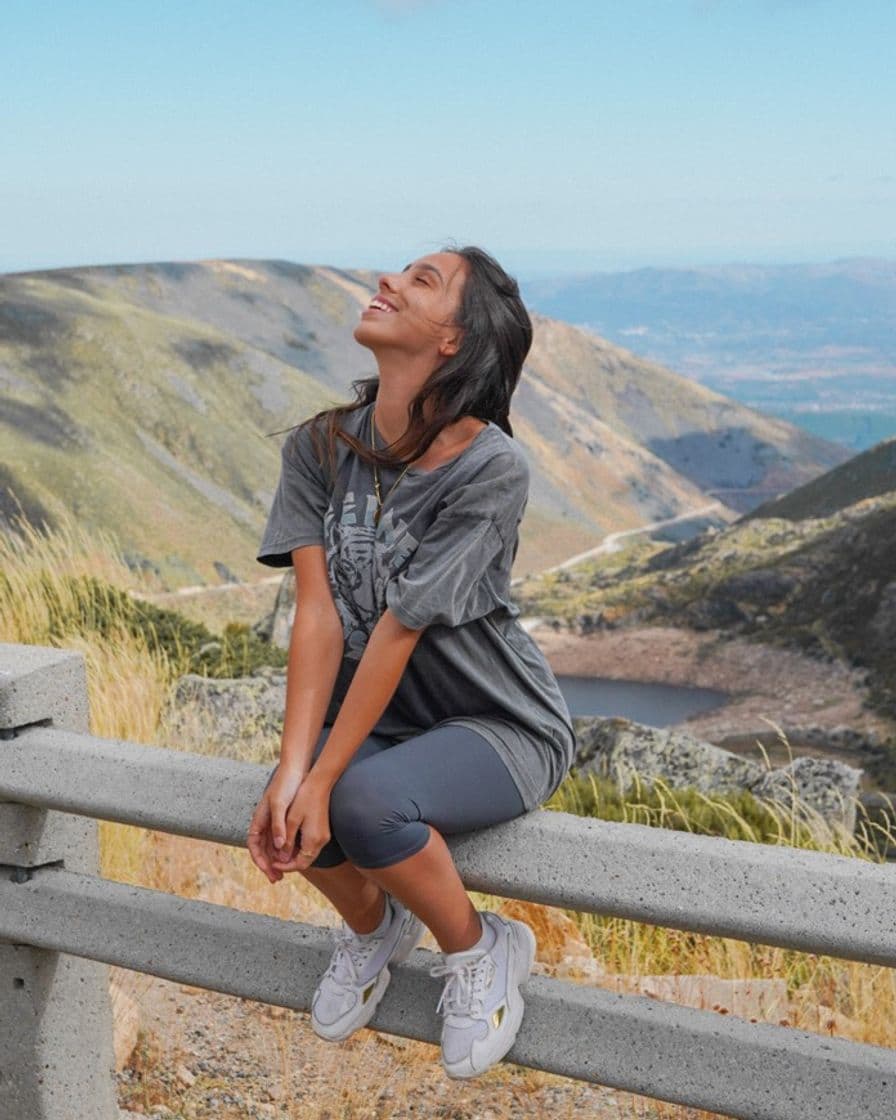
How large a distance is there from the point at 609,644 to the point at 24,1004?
47249mm

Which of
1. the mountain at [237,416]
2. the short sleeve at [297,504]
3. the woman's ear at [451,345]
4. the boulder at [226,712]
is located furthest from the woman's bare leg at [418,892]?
the mountain at [237,416]

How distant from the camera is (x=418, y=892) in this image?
2.54 metres

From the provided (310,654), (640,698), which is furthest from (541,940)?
(640,698)

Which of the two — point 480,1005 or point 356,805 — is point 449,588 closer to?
point 356,805

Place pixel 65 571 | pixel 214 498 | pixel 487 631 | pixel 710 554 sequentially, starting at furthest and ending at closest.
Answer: pixel 214 498, pixel 710 554, pixel 65 571, pixel 487 631

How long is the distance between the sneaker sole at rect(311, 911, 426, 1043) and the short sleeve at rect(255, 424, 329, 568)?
762mm

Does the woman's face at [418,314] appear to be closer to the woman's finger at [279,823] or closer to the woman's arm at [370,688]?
the woman's arm at [370,688]

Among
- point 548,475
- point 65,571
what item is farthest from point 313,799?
point 548,475

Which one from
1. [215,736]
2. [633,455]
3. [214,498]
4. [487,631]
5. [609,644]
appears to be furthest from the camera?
[633,455]

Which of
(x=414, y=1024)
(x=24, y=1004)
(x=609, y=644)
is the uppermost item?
(x=414, y=1024)

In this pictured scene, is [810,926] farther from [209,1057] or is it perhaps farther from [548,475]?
[548,475]

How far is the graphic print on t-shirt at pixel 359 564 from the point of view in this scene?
9.31 ft

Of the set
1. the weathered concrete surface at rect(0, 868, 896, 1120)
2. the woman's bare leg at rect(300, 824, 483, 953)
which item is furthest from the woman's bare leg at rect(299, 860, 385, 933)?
the weathered concrete surface at rect(0, 868, 896, 1120)

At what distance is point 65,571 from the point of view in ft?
30.3
